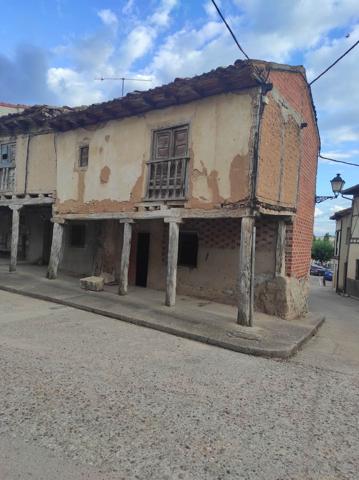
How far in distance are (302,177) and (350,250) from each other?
1211cm

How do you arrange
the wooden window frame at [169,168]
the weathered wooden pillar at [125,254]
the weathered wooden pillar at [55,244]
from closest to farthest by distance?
the wooden window frame at [169,168]
the weathered wooden pillar at [125,254]
the weathered wooden pillar at [55,244]

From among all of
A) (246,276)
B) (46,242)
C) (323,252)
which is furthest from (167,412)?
(323,252)

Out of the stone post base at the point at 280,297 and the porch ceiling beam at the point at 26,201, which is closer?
the stone post base at the point at 280,297

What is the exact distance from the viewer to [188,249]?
10.8 metres

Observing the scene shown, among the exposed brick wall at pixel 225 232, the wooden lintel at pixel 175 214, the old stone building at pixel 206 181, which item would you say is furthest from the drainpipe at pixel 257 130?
the exposed brick wall at pixel 225 232

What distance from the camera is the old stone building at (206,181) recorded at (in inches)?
299

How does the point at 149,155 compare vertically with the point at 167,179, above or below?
above

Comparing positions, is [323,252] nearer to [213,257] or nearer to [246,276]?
[213,257]

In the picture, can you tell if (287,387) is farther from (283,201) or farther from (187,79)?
(187,79)

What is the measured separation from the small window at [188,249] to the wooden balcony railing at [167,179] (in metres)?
2.06

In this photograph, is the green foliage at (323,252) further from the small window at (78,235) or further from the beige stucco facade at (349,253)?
the small window at (78,235)

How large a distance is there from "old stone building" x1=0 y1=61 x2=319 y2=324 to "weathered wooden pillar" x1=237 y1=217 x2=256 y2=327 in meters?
0.02

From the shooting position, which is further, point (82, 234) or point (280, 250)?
point (82, 234)

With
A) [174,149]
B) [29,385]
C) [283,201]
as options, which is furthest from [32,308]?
[283,201]
